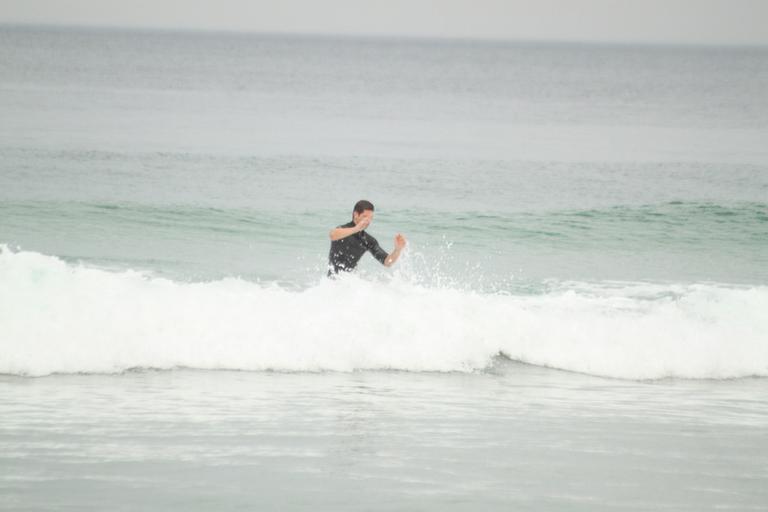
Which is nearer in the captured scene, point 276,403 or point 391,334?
point 276,403

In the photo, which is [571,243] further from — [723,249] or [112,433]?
[112,433]

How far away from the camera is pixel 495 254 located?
18375mm

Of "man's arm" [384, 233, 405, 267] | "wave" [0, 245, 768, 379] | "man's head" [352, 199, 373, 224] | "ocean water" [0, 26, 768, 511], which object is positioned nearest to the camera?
"ocean water" [0, 26, 768, 511]

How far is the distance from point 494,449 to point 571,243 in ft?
→ 41.3

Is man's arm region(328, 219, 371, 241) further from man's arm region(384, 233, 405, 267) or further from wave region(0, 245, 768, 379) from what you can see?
wave region(0, 245, 768, 379)

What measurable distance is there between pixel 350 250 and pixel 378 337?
97 centimetres

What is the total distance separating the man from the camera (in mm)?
10078

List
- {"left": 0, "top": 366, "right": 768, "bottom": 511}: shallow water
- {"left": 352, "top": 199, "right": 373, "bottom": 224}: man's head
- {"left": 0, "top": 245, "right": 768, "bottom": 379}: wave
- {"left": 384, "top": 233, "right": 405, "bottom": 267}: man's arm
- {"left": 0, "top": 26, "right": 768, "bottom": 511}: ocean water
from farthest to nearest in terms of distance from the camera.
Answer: {"left": 0, "top": 245, "right": 768, "bottom": 379}: wave, {"left": 352, "top": 199, "right": 373, "bottom": 224}: man's head, {"left": 384, "top": 233, "right": 405, "bottom": 267}: man's arm, {"left": 0, "top": 26, "right": 768, "bottom": 511}: ocean water, {"left": 0, "top": 366, "right": 768, "bottom": 511}: shallow water

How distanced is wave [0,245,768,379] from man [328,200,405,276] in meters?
0.49

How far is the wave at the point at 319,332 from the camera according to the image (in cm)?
1017

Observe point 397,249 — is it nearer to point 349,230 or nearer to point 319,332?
point 349,230

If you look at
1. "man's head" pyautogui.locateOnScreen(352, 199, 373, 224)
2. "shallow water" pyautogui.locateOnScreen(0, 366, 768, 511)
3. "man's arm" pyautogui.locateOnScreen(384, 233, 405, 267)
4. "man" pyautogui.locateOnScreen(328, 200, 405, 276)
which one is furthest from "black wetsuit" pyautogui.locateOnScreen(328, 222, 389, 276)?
"shallow water" pyautogui.locateOnScreen(0, 366, 768, 511)

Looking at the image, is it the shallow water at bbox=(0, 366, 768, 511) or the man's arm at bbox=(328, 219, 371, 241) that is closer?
the shallow water at bbox=(0, 366, 768, 511)

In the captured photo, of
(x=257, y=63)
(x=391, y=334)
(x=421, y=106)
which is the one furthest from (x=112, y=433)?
(x=257, y=63)
